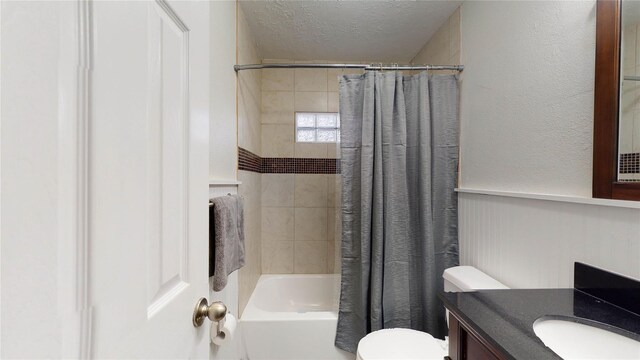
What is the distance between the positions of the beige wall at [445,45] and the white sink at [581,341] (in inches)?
59.4

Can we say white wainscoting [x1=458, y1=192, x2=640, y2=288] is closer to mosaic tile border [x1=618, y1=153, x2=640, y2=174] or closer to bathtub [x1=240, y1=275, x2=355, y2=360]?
mosaic tile border [x1=618, y1=153, x2=640, y2=174]

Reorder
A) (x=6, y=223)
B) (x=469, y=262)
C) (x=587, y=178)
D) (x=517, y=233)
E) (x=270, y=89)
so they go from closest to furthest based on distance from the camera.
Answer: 1. (x=6, y=223)
2. (x=587, y=178)
3. (x=517, y=233)
4. (x=469, y=262)
5. (x=270, y=89)

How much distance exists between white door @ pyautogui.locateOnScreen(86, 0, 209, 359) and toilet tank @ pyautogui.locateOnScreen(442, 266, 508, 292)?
1156mm

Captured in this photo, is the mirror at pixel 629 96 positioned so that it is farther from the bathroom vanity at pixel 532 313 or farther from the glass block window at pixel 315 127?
the glass block window at pixel 315 127

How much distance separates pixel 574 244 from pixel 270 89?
2.29 meters

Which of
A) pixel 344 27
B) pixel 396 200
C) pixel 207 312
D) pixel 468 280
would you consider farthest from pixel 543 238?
pixel 344 27

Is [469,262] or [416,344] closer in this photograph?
[416,344]

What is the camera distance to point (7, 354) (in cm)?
25

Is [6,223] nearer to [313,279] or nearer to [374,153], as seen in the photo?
[374,153]

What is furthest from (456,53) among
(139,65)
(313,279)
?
(313,279)

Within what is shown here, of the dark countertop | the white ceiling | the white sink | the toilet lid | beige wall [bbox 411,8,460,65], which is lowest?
the toilet lid

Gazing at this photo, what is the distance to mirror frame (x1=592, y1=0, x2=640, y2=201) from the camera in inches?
34.4

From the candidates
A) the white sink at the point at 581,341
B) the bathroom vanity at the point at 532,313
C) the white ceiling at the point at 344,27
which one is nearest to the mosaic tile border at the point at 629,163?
the bathroom vanity at the point at 532,313

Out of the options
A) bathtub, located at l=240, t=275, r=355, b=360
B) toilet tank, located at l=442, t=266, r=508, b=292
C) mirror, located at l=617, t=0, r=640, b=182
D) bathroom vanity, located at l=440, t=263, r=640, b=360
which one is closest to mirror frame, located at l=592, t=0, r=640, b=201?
mirror, located at l=617, t=0, r=640, b=182
